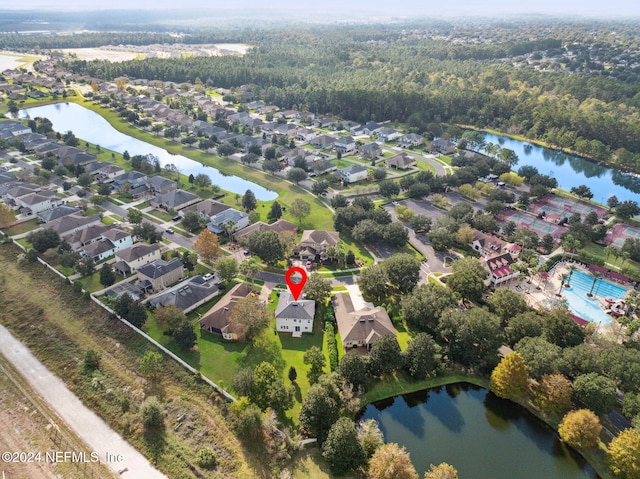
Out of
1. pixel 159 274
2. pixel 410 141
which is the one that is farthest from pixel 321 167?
pixel 159 274

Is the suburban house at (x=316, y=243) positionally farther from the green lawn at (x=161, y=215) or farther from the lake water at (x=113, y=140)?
the green lawn at (x=161, y=215)

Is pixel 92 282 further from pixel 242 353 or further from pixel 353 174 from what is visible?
pixel 353 174

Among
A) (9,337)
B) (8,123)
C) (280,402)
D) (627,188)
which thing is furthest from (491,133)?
(8,123)

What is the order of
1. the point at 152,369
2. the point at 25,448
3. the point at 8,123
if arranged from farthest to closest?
the point at 8,123 < the point at 152,369 < the point at 25,448

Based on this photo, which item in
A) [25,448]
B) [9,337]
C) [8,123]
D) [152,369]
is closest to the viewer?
[25,448]

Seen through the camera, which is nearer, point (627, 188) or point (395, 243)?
point (395, 243)

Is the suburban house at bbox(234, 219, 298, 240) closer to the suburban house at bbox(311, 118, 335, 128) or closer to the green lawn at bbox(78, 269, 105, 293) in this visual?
the green lawn at bbox(78, 269, 105, 293)

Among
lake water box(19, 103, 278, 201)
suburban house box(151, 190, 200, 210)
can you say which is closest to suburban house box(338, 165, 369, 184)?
lake water box(19, 103, 278, 201)

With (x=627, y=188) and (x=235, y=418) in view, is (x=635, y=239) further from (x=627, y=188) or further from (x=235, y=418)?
(x=235, y=418)
